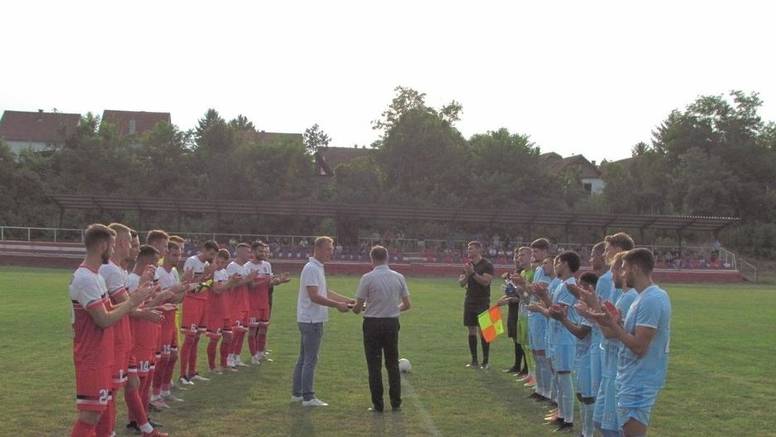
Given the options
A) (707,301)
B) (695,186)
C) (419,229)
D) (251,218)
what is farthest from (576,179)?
(707,301)

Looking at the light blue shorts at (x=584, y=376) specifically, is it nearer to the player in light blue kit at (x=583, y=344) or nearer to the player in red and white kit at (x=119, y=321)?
the player in light blue kit at (x=583, y=344)

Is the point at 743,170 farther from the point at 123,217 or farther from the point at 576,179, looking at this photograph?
the point at 123,217

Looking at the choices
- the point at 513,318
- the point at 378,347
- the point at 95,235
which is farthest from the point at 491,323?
the point at 95,235

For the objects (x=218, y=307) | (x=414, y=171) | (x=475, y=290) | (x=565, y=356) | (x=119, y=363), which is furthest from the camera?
(x=414, y=171)

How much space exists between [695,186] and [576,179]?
14.6 metres

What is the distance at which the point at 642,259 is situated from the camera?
6.10 metres

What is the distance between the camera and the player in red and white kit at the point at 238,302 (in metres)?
13.7

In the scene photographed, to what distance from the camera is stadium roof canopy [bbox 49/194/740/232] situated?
5072cm

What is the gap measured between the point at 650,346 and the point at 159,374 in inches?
270

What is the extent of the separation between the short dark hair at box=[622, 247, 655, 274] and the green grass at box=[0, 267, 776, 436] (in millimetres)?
4022

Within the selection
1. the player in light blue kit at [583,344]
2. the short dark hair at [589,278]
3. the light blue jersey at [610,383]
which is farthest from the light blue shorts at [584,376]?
the light blue jersey at [610,383]

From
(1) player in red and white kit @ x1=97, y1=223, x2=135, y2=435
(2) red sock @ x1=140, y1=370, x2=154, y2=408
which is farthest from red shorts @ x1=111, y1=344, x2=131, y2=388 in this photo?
(2) red sock @ x1=140, y1=370, x2=154, y2=408

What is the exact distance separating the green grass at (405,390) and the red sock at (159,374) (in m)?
0.42

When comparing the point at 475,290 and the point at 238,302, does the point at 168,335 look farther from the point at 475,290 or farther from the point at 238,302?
the point at 475,290
